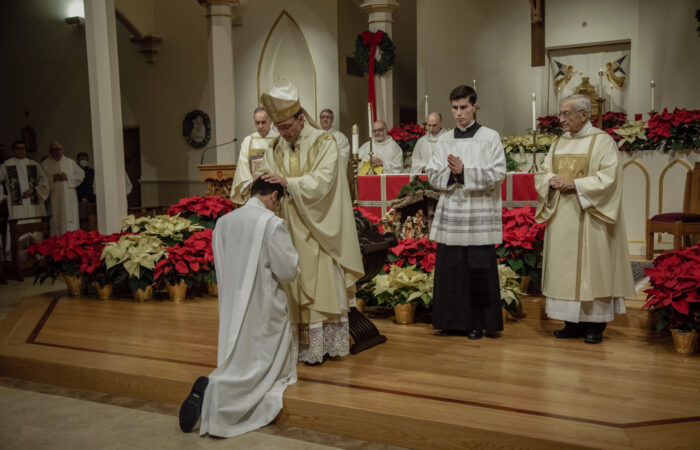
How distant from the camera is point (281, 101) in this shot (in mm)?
3742

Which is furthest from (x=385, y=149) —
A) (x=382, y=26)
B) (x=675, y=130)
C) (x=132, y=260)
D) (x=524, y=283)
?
(x=132, y=260)

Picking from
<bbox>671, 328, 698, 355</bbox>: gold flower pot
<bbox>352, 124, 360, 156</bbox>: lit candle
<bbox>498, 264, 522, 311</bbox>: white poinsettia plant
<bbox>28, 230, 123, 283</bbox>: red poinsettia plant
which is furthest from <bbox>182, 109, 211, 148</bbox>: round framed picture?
<bbox>671, 328, 698, 355</bbox>: gold flower pot

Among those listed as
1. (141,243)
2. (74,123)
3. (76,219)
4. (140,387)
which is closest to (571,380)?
(140,387)

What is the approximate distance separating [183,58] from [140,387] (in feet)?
32.2

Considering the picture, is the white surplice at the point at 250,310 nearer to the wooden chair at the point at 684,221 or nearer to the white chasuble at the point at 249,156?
the white chasuble at the point at 249,156

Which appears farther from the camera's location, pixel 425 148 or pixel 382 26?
pixel 382 26

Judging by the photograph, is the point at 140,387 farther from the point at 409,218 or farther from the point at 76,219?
the point at 76,219

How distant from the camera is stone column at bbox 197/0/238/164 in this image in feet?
30.4

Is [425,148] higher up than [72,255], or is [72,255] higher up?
[425,148]

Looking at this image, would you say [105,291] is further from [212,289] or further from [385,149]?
[385,149]

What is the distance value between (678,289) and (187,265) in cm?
404

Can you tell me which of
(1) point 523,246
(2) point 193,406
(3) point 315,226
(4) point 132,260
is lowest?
(2) point 193,406

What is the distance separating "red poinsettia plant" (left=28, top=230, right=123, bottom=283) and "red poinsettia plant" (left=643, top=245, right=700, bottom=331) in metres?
4.72

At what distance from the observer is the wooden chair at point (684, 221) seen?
6.40m
